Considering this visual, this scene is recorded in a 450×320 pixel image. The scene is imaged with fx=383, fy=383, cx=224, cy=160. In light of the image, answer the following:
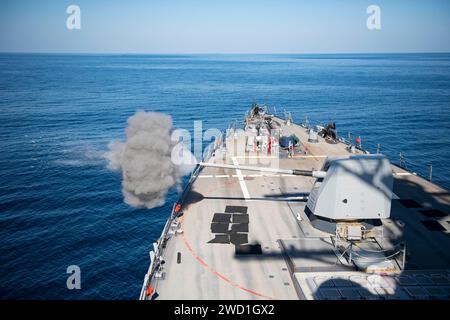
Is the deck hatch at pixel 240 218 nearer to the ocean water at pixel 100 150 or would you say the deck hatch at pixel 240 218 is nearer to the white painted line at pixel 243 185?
the white painted line at pixel 243 185

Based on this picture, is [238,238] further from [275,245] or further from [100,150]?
[100,150]

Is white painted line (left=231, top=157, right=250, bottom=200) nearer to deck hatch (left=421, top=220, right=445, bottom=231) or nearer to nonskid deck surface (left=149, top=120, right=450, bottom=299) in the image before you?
nonskid deck surface (left=149, top=120, right=450, bottom=299)

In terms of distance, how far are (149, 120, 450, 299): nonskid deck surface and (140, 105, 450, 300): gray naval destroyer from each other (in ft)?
0.16

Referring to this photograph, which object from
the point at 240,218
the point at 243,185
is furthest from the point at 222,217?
the point at 243,185

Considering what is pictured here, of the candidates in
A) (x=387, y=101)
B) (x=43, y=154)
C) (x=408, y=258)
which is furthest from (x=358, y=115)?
(x=408, y=258)

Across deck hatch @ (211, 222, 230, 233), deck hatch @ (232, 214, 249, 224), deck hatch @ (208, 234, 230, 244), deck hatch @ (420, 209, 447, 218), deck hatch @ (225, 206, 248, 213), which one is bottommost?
deck hatch @ (208, 234, 230, 244)

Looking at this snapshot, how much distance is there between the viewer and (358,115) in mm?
78938

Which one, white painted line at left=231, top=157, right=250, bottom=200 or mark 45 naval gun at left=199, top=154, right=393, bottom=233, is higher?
mark 45 naval gun at left=199, top=154, right=393, bottom=233

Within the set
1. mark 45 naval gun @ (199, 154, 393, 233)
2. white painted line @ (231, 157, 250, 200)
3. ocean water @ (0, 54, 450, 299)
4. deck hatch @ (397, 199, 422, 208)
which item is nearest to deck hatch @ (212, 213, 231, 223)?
white painted line @ (231, 157, 250, 200)

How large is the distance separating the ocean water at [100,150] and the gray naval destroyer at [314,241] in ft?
30.3

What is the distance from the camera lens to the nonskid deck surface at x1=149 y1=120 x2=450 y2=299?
1545 cm

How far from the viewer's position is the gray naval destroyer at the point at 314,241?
1555 cm
